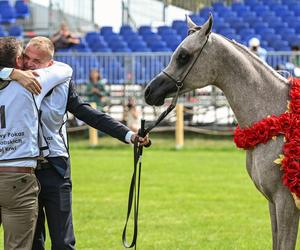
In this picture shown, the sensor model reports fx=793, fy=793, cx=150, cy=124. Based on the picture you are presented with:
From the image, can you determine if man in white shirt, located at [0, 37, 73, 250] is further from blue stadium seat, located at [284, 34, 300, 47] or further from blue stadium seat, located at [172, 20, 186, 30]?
blue stadium seat, located at [172, 20, 186, 30]

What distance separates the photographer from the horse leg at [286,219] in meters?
A: 6.25

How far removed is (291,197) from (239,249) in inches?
101

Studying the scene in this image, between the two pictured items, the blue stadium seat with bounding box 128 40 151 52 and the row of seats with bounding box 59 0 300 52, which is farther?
the blue stadium seat with bounding box 128 40 151 52

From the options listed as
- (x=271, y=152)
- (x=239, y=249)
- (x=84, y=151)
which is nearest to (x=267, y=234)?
(x=239, y=249)

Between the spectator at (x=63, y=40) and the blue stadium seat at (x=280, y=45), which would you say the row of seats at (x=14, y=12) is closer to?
the spectator at (x=63, y=40)

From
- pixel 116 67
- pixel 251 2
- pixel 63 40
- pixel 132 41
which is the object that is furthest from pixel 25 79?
pixel 251 2

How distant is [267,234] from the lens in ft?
31.5

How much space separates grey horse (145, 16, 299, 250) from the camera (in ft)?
21.3

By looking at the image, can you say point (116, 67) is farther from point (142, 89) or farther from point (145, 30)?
point (145, 30)

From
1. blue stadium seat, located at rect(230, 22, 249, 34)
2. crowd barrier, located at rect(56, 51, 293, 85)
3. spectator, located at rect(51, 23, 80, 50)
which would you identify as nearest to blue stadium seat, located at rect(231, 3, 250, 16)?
blue stadium seat, located at rect(230, 22, 249, 34)

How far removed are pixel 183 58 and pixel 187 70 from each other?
0.11m

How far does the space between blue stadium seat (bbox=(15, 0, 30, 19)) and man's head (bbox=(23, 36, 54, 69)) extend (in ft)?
73.5

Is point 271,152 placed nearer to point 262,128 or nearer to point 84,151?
point 262,128

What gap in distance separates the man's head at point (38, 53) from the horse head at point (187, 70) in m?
0.97
